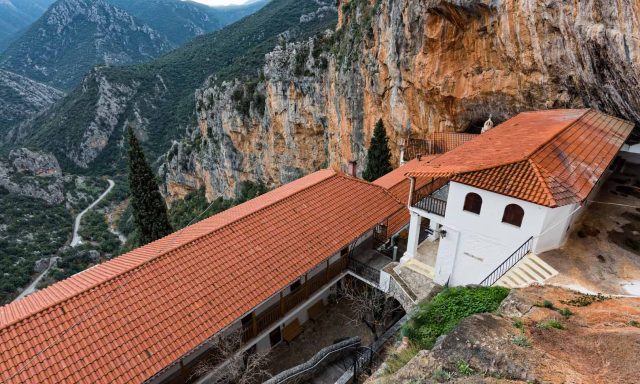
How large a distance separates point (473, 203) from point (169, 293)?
448 inches

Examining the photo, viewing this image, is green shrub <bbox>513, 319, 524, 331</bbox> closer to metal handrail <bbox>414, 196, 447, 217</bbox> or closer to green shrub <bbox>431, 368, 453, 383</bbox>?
green shrub <bbox>431, 368, 453, 383</bbox>

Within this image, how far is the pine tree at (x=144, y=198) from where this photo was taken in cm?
2686

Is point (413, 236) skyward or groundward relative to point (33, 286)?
skyward

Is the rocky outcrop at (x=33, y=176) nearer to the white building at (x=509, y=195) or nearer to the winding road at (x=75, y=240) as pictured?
the winding road at (x=75, y=240)

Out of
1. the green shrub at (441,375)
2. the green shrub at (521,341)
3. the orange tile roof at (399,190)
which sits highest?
the green shrub at (521,341)

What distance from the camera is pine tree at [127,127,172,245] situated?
88.1ft

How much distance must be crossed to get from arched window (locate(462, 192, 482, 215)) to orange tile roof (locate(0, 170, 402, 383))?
5.10 meters

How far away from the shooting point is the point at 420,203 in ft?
50.7

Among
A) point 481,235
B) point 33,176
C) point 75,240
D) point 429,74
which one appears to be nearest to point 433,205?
point 481,235

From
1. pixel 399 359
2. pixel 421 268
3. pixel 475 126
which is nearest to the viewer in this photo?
pixel 399 359

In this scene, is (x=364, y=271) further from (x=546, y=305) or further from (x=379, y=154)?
(x=379, y=154)

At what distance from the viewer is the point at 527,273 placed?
37.7ft

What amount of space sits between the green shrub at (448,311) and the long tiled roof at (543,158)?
134 inches

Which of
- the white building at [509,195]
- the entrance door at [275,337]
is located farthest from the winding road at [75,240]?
the white building at [509,195]
